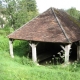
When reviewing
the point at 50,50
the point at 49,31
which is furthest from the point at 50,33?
the point at 50,50

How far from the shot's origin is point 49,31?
13.0 m

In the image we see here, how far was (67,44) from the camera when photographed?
38.4 ft

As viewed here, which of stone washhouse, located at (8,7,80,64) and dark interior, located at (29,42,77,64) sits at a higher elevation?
stone washhouse, located at (8,7,80,64)

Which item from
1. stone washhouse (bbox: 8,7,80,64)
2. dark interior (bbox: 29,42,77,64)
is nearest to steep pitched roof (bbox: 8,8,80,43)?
stone washhouse (bbox: 8,7,80,64)

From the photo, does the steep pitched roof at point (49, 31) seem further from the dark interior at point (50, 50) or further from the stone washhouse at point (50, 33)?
the dark interior at point (50, 50)

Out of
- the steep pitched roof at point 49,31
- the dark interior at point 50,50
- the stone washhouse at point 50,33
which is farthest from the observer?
the dark interior at point 50,50

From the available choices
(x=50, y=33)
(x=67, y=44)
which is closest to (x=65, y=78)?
(x=67, y=44)

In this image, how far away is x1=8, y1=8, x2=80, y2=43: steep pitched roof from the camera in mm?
12227

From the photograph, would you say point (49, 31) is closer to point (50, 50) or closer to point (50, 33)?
point (50, 33)

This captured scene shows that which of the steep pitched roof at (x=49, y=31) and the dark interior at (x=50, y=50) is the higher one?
the steep pitched roof at (x=49, y=31)

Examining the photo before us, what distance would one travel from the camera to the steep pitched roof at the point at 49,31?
40.1 ft

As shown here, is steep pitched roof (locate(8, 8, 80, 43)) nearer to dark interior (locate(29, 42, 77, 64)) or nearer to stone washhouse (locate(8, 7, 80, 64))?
stone washhouse (locate(8, 7, 80, 64))

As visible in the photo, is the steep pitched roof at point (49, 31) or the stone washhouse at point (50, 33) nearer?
the stone washhouse at point (50, 33)

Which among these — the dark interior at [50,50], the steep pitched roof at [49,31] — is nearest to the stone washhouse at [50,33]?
the steep pitched roof at [49,31]
